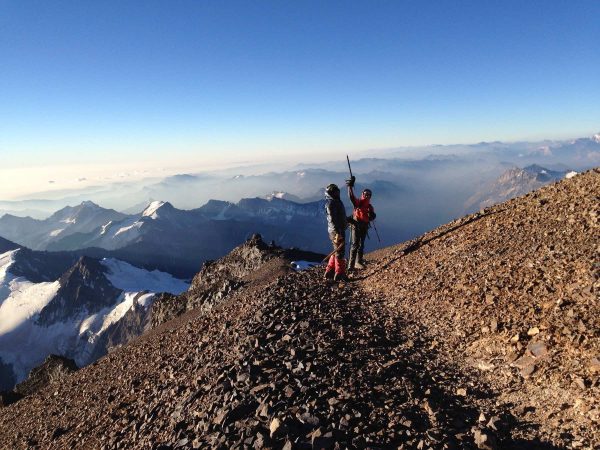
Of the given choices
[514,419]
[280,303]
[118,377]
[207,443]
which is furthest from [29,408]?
[514,419]

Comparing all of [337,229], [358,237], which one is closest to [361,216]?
[358,237]

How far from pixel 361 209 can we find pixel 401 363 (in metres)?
11.0

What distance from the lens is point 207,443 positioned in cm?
794

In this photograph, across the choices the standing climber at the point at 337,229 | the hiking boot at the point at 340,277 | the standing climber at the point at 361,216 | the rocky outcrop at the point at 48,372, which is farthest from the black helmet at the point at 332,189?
the rocky outcrop at the point at 48,372

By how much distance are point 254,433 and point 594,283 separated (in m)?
9.60

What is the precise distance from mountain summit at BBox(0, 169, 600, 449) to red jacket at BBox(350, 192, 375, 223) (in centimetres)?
295

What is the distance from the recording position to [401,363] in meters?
10.2

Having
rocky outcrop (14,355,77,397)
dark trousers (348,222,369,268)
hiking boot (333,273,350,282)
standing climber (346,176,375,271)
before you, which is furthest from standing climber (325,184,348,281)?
rocky outcrop (14,355,77,397)

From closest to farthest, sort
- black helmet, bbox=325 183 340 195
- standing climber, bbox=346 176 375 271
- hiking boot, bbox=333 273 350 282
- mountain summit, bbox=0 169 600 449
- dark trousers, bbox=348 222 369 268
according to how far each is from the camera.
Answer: mountain summit, bbox=0 169 600 449, black helmet, bbox=325 183 340 195, hiking boot, bbox=333 273 350 282, standing climber, bbox=346 176 375 271, dark trousers, bbox=348 222 369 268

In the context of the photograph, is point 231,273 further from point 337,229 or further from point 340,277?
point 337,229

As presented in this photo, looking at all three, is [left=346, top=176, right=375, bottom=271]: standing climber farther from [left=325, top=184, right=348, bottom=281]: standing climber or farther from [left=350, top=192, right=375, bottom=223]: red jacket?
[left=325, top=184, right=348, bottom=281]: standing climber

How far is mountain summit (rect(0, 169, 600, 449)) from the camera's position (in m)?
7.48

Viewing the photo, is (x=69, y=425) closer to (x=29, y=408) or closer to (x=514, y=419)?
(x=29, y=408)

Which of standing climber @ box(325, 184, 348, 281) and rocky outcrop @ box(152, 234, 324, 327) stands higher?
standing climber @ box(325, 184, 348, 281)
